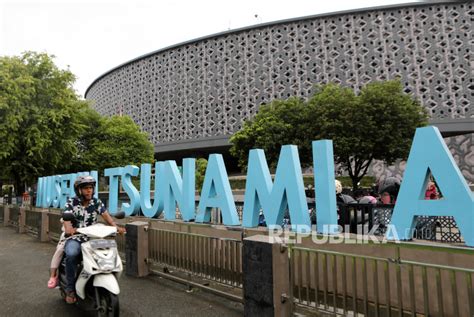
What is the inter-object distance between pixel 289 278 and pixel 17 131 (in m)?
18.5

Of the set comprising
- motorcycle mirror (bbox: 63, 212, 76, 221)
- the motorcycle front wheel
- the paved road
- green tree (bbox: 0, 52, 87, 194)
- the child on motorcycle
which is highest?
green tree (bbox: 0, 52, 87, 194)

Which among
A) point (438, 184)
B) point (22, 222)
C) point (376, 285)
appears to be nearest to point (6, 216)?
point (22, 222)

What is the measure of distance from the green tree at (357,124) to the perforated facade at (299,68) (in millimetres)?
21277

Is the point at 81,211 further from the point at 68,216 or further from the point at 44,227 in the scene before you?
the point at 44,227

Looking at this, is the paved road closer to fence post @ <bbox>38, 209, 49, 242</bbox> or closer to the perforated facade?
fence post @ <bbox>38, 209, 49, 242</bbox>

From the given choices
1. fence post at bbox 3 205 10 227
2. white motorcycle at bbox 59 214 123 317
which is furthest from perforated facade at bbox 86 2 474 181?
white motorcycle at bbox 59 214 123 317

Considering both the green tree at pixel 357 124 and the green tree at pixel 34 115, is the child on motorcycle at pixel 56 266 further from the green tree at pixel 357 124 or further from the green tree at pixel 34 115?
the green tree at pixel 357 124

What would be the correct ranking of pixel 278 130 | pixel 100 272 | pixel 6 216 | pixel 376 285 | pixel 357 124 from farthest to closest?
pixel 278 130 < pixel 357 124 < pixel 6 216 < pixel 100 272 < pixel 376 285

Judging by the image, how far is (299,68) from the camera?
47.0 metres

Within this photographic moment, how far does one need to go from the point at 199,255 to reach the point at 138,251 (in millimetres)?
1584

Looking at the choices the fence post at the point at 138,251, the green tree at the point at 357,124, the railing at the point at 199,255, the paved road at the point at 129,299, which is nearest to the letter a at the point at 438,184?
the railing at the point at 199,255

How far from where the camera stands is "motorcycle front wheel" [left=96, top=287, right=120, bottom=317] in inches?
151

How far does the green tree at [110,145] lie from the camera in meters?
28.4

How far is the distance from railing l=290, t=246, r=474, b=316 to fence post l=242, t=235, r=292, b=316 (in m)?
0.10
